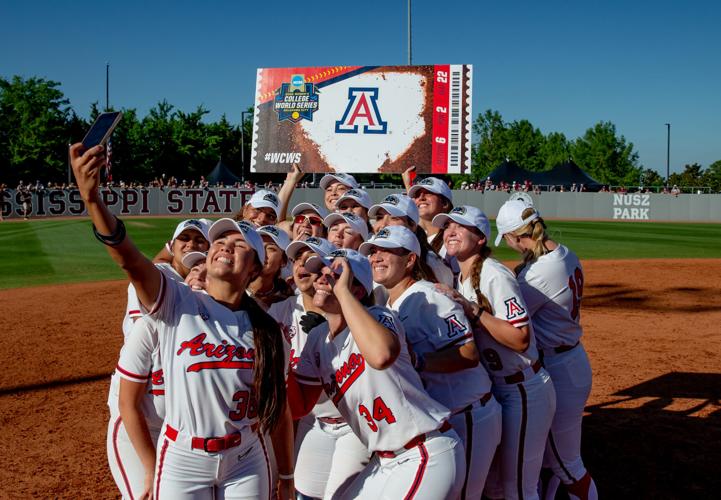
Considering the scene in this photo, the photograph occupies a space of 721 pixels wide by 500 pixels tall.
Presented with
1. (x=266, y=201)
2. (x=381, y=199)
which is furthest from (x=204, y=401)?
(x=381, y=199)

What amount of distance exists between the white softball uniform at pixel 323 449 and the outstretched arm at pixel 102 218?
3.46 ft

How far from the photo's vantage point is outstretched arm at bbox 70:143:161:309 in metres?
2.51

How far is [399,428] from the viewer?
2.94 meters

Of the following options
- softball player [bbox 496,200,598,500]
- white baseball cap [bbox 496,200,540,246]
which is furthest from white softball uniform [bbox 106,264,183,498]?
softball player [bbox 496,200,598,500]

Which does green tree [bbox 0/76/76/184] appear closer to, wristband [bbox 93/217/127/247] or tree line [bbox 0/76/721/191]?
tree line [bbox 0/76/721/191]

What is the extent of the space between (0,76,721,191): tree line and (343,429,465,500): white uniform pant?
4727 centimetres

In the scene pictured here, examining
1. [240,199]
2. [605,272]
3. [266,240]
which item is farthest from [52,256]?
[240,199]

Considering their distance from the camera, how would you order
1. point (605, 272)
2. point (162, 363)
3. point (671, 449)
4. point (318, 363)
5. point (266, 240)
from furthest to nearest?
point (605, 272) < point (671, 449) < point (266, 240) < point (318, 363) < point (162, 363)

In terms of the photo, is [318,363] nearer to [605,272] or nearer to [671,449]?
[671,449]

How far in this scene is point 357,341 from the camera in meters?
2.77

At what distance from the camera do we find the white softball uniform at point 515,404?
3.76m

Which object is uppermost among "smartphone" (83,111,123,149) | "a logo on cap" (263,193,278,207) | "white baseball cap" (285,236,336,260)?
"smartphone" (83,111,123,149)

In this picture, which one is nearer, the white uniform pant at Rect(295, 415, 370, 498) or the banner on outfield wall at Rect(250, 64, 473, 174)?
the white uniform pant at Rect(295, 415, 370, 498)

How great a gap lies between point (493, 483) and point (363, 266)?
5.80 feet
